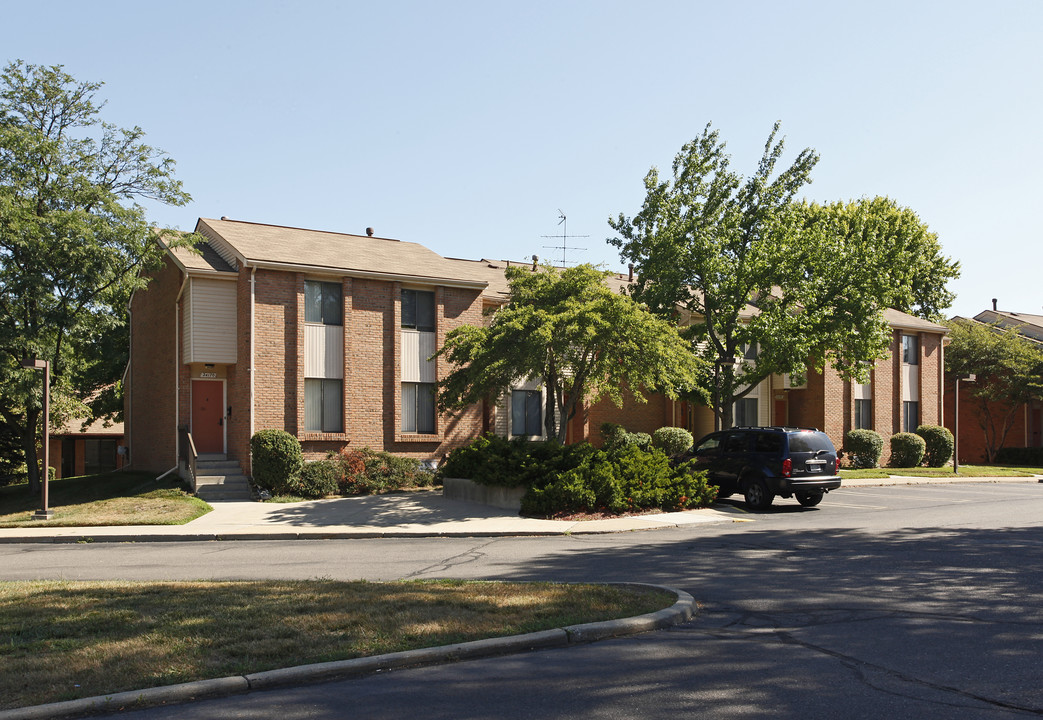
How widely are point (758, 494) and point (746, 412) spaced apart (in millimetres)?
16976

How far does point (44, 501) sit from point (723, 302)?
18.7 meters

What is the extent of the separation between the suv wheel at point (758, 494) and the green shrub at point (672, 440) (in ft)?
35.3

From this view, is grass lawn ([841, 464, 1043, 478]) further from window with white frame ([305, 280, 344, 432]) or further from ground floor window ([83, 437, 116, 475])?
ground floor window ([83, 437, 116, 475])

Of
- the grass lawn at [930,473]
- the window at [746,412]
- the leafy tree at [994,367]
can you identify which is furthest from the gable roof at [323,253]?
the leafy tree at [994,367]

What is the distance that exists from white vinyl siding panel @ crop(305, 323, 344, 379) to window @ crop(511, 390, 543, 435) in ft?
20.3

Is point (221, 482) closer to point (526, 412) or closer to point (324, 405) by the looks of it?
point (324, 405)

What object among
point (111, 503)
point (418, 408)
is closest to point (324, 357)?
point (418, 408)

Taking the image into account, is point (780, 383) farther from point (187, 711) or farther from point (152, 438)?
point (187, 711)

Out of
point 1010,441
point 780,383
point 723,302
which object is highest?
point 723,302

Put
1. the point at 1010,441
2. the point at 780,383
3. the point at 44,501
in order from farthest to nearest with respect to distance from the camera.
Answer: the point at 1010,441 → the point at 780,383 → the point at 44,501

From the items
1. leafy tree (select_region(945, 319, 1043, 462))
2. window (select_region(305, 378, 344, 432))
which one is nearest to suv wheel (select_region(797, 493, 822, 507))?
window (select_region(305, 378, 344, 432))

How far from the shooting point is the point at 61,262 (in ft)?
74.1

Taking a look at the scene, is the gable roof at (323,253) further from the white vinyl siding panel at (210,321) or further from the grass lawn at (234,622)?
the grass lawn at (234,622)

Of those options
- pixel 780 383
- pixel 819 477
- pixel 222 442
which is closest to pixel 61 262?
pixel 222 442
